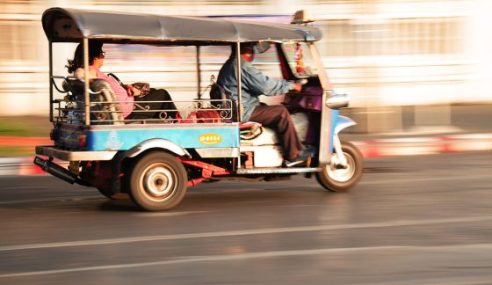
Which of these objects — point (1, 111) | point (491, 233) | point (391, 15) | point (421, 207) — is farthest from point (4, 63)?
point (491, 233)

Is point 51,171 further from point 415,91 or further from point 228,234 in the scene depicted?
point 415,91

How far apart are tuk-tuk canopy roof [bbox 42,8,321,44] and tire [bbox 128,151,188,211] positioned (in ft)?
3.77

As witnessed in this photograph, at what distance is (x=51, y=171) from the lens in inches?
390

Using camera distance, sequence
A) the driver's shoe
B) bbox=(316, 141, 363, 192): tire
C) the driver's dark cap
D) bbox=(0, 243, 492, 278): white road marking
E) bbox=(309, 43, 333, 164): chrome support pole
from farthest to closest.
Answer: bbox=(316, 141, 363, 192): tire, bbox=(309, 43, 333, 164): chrome support pole, the driver's shoe, the driver's dark cap, bbox=(0, 243, 492, 278): white road marking

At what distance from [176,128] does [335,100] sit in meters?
1.91

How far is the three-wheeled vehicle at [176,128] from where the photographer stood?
9.33 m

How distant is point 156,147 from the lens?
9.52 meters

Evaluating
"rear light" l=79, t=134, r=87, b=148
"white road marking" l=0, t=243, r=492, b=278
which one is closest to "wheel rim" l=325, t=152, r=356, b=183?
"rear light" l=79, t=134, r=87, b=148

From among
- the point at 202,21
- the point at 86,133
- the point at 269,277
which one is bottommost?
the point at 269,277

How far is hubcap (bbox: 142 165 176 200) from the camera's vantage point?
31.2 ft

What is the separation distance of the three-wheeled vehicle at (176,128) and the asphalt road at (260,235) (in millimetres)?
326

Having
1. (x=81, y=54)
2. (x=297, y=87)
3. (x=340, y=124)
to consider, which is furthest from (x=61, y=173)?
(x=340, y=124)

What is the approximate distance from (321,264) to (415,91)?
15708 millimetres

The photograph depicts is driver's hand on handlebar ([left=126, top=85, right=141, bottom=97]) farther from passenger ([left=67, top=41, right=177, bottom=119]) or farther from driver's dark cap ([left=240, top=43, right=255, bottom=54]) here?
driver's dark cap ([left=240, top=43, right=255, bottom=54])
